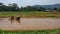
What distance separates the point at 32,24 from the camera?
1.65 meters

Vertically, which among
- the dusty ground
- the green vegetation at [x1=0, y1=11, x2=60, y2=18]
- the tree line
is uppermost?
the tree line

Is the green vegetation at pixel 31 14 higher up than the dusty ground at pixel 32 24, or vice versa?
the green vegetation at pixel 31 14

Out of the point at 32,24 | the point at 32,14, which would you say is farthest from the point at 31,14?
the point at 32,24

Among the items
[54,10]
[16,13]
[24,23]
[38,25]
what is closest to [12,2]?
[16,13]

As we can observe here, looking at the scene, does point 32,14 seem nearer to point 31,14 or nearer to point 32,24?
point 31,14

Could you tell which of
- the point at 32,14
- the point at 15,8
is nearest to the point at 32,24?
the point at 32,14

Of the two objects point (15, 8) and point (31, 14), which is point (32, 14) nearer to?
point (31, 14)

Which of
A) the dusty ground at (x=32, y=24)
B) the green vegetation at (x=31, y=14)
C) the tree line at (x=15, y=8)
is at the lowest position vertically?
the dusty ground at (x=32, y=24)

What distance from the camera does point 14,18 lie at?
1635mm

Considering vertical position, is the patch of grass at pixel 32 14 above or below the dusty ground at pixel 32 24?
above

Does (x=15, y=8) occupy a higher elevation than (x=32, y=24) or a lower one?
higher

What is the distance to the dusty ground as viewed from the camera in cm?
162

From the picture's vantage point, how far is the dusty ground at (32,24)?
1.62m

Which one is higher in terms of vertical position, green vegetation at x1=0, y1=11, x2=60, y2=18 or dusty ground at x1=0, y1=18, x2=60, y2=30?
green vegetation at x1=0, y1=11, x2=60, y2=18
